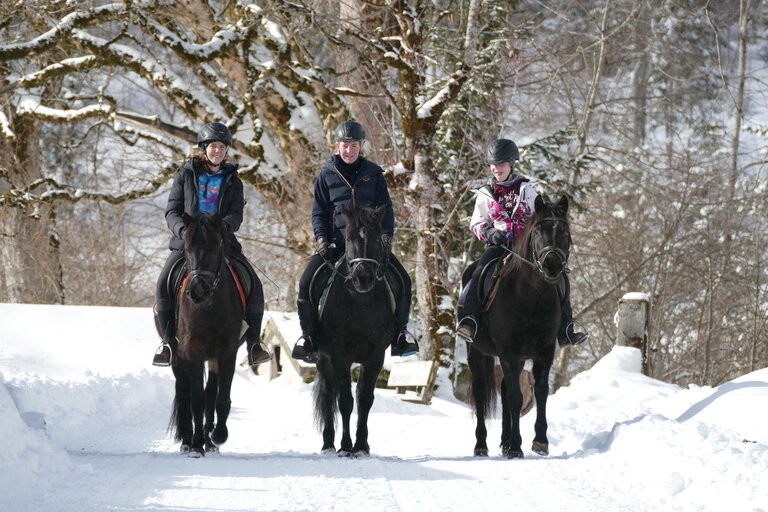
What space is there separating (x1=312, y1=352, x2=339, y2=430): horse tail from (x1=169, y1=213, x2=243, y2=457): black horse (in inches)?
31.4

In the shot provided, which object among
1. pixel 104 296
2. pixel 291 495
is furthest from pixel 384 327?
pixel 104 296

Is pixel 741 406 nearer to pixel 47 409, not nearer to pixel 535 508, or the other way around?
pixel 535 508

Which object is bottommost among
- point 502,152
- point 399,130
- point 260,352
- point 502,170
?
point 260,352

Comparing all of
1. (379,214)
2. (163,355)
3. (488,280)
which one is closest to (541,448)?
(488,280)

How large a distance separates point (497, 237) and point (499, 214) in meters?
0.43

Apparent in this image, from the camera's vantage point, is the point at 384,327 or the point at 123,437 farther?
the point at 123,437

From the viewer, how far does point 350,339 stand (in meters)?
7.60

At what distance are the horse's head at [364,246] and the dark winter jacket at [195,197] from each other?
1.18 m

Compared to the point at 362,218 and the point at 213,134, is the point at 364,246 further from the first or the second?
the point at 213,134

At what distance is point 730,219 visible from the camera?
22.2 metres

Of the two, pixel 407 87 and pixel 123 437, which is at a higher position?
pixel 407 87

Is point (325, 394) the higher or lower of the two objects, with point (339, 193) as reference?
lower

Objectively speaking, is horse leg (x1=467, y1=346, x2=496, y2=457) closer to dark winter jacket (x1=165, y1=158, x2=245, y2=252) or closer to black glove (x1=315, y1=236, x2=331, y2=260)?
black glove (x1=315, y1=236, x2=331, y2=260)

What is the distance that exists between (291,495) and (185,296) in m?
2.56
